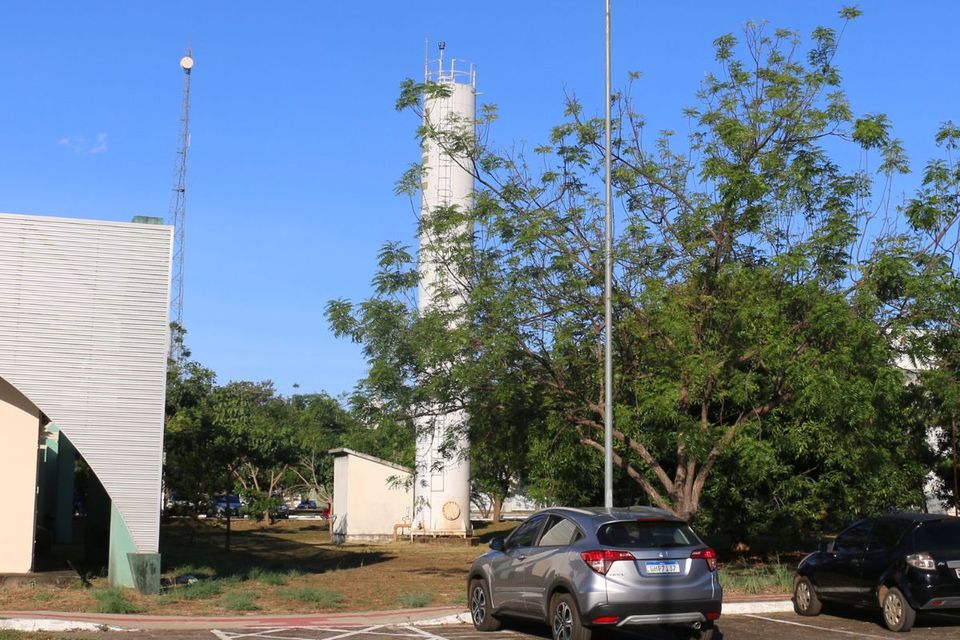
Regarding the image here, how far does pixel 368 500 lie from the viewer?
44.9 m

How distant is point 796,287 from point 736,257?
1.61m

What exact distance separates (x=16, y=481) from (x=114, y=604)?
4.44 metres

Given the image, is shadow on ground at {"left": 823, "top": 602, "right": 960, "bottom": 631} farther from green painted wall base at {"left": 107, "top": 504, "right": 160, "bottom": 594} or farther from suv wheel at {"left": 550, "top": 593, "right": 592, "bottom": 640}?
green painted wall base at {"left": 107, "top": 504, "right": 160, "bottom": 594}

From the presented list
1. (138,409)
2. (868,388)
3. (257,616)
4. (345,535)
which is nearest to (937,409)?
(868,388)

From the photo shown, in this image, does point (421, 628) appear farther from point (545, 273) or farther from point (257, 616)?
point (545, 273)

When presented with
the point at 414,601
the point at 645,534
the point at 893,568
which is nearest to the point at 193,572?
the point at 414,601

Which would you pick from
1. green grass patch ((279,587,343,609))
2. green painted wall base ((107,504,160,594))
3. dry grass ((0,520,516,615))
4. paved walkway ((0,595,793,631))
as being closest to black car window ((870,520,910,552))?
paved walkway ((0,595,793,631))

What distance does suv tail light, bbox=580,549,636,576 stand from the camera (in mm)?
11648

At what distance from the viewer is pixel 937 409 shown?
848 inches

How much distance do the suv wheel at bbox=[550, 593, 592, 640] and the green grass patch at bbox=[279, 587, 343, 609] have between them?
6527 millimetres

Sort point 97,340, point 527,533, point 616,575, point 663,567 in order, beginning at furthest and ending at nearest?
point 97,340 < point 527,533 < point 663,567 < point 616,575

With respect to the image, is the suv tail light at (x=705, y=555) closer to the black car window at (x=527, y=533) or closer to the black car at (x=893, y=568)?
the black car window at (x=527, y=533)

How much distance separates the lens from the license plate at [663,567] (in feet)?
38.4

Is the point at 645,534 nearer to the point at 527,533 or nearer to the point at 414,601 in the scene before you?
the point at 527,533
